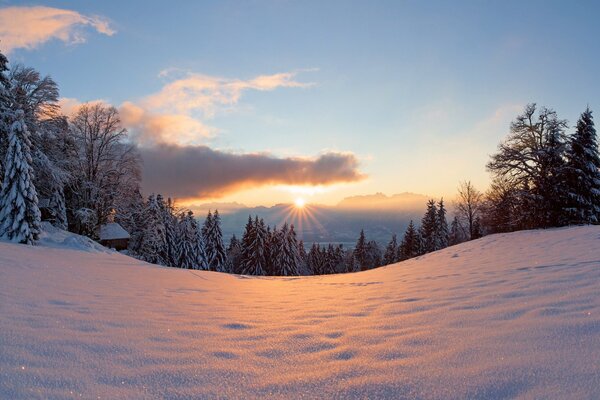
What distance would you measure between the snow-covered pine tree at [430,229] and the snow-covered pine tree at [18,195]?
52820 millimetres

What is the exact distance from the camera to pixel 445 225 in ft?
188

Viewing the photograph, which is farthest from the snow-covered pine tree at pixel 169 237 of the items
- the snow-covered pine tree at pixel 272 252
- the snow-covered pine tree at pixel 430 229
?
the snow-covered pine tree at pixel 430 229

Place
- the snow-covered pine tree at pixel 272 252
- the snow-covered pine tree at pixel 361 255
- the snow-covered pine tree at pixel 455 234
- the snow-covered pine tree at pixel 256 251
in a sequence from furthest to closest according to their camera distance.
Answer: the snow-covered pine tree at pixel 361 255 < the snow-covered pine tree at pixel 455 234 < the snow-covered pine tree at pixel 272 252 < the snow-covered pine tree at pixel 256 251

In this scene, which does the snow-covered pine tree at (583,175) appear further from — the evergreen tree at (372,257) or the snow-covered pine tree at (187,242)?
the evergreen tree at (372,257)

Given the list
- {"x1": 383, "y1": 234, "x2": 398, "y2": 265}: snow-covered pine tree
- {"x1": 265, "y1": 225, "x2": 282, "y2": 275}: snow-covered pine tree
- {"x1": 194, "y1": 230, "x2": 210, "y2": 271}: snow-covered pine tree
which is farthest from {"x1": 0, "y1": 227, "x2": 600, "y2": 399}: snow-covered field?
{"x1": 383, "y1": 234, "x2": 398, "y2": 265}: snow-covered pine tree

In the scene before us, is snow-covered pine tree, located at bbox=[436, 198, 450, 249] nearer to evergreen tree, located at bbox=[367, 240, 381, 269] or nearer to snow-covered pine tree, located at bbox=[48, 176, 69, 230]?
evergreen tree, located at bbox=[367, 240, 381, 269]

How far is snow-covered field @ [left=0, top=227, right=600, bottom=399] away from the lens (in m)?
2.52

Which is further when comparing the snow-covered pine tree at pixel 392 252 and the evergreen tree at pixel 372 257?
the evergreen tree at pixel 372 257

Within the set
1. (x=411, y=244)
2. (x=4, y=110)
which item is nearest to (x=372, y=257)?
(x=411, y=244)

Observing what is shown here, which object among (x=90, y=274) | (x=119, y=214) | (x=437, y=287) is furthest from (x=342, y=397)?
(x=119, y=214)

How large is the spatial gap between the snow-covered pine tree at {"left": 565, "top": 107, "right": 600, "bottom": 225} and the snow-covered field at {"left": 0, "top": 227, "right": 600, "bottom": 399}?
2331cm

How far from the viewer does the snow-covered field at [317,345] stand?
8.28 ft

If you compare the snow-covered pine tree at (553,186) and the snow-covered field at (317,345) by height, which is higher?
the snow-covered pine tree at (553,186)

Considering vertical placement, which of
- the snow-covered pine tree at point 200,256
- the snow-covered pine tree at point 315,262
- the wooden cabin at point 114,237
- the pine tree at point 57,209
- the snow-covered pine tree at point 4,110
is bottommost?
the snow-covered pine tree at point 315,262
